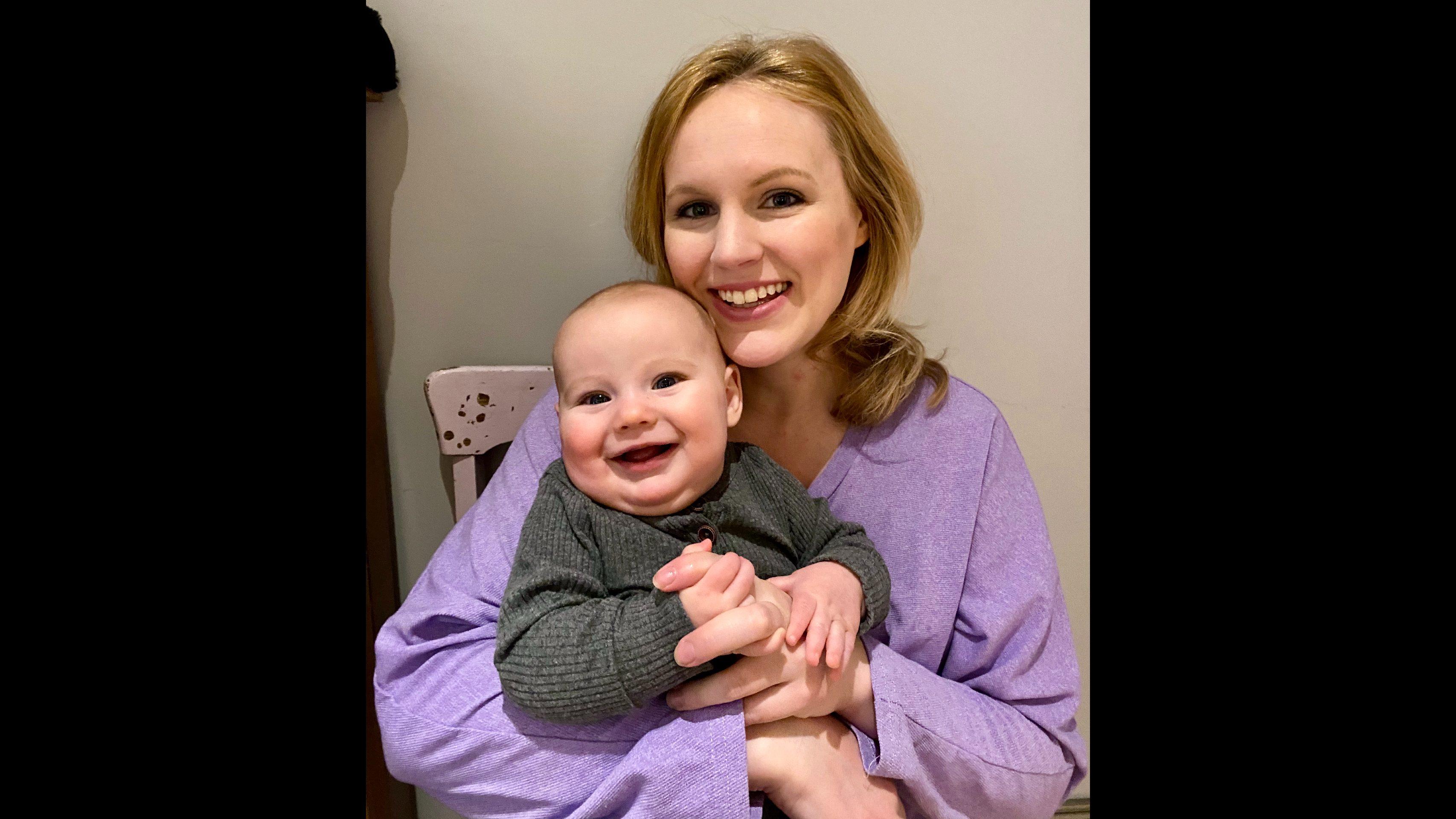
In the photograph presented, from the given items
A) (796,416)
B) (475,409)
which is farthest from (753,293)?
(475,409)

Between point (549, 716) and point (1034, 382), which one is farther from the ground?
point (1034, 382)

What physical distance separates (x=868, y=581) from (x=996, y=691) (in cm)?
27

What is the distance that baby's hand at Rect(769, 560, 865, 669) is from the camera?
970 millimetres

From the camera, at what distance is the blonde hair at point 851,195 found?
4.07 feet

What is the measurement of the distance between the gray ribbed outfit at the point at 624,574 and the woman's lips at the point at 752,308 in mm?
192

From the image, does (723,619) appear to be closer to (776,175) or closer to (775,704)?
(775,704)

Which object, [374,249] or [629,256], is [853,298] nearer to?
[629,256]

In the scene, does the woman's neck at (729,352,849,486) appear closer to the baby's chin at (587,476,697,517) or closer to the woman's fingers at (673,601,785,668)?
the baby's chin at (587,476,697,517)

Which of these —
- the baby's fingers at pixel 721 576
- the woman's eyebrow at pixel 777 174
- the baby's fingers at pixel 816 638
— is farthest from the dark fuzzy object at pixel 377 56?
the baby's fingers at pixel 816 638

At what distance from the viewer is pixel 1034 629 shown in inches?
45.9

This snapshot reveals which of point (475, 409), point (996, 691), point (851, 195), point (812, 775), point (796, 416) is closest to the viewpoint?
point (812, 775)

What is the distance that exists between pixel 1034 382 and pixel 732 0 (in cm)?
96

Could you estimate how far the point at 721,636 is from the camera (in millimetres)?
906
